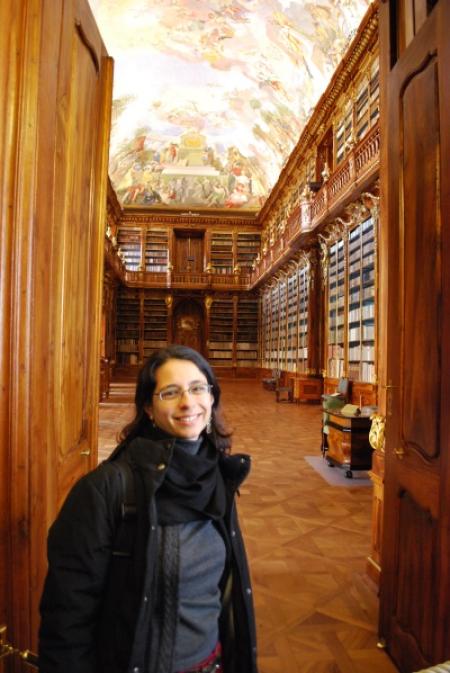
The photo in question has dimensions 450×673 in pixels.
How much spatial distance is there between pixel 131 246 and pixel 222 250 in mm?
4071

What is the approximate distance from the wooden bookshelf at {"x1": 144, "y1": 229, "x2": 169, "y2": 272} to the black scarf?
827 inches

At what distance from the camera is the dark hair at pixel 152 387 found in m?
1.34

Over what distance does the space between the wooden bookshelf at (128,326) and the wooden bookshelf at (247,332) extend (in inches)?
174

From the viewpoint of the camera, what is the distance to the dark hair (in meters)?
1.34

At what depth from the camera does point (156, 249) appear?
21.8m

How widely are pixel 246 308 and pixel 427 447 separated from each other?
789 inches

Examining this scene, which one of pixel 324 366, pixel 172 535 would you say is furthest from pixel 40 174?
pixel 324 366

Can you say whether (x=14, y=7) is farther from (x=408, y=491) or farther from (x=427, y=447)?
(x=408, y=491)

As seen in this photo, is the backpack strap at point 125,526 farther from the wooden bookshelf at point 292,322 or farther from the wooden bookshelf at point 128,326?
the wooden bookshelf at point 128,326

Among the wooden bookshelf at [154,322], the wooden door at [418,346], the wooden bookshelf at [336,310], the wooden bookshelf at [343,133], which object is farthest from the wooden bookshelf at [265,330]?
the wooden door at [418,346]

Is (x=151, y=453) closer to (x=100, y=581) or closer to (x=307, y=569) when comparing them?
(x=100, y=581)

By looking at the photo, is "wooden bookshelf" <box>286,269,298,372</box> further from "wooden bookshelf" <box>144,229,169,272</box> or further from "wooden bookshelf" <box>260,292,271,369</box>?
"wooden bookshelf" <box>144,229,169,272</box>

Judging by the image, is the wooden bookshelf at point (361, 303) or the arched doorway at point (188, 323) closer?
the wooden bookshelf at point (361, 303)

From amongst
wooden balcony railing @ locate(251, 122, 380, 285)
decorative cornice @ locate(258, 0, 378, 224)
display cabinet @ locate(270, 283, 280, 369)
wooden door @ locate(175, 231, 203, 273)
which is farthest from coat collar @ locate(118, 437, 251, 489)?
wooden door @ locate(175, 231, 203, 273)
